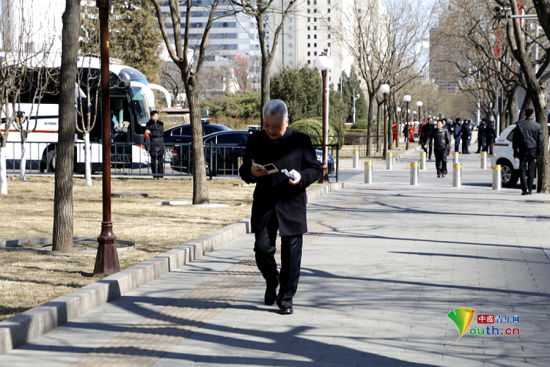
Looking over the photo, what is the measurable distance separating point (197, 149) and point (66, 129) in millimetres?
6554

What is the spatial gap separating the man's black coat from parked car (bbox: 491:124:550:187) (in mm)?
17194

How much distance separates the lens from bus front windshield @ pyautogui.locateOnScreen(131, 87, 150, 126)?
101 feet

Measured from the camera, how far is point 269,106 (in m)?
7.12

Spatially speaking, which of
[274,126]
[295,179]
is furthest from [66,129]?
[295,179]

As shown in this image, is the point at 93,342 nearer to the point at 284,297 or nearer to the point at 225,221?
the point at 284,297

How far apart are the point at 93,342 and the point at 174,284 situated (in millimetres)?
2441

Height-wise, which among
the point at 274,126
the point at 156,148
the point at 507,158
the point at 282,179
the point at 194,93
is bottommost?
the point at 507,158

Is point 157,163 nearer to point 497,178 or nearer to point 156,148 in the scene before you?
point 156,148

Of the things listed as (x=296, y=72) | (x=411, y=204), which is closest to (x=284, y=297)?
(x=411, y=204)

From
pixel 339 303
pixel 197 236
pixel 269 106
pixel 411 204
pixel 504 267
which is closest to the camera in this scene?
pixel 269 106

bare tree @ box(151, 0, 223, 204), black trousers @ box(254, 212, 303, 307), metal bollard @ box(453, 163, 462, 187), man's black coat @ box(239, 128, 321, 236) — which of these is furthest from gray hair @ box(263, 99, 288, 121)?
metal bollard @ box(453, 163, 462, 187)

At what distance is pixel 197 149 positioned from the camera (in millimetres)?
16781

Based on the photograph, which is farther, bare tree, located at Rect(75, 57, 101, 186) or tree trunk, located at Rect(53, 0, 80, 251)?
bare tree, located at Rect(75, 57, 101, 186)

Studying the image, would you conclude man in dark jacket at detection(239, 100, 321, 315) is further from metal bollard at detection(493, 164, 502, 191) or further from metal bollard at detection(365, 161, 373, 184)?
metal bollard at detection(365, 161, 373, 184)
